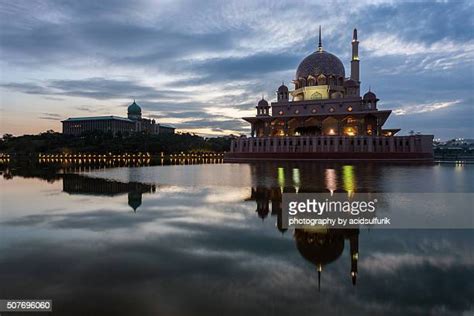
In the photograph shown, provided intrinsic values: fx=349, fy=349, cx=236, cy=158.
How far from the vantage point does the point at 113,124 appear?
157m

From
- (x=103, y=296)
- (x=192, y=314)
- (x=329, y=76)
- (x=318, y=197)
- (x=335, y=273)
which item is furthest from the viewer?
(x=329, y=76)

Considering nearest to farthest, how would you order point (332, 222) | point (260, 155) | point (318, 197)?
1. point (332, 222)
2. point (318, 197)
3. point (260, 155)

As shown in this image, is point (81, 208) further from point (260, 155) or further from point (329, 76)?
point (329, 76)

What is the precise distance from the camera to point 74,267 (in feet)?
23.6

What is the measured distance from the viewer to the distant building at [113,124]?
515ft

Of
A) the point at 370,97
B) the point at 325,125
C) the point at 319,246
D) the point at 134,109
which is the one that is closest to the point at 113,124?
the point at 134,109

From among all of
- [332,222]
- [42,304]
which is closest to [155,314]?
[42,304]

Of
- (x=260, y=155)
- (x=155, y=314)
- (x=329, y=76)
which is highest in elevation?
(x=329, y=76)

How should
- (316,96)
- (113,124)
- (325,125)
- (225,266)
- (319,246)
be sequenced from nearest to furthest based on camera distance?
(225,266)
(319,246)
(325,125)
(316,96)
(113,124)

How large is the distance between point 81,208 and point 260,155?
50.2 metres

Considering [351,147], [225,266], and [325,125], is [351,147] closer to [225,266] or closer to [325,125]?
[325,125]

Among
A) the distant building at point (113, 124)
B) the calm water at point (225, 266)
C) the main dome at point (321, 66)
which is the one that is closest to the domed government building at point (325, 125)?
the main dome at point (321, 66)

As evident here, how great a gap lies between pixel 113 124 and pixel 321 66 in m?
112

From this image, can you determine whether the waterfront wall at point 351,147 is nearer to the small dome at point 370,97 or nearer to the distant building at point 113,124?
the small dome at point 370,97
